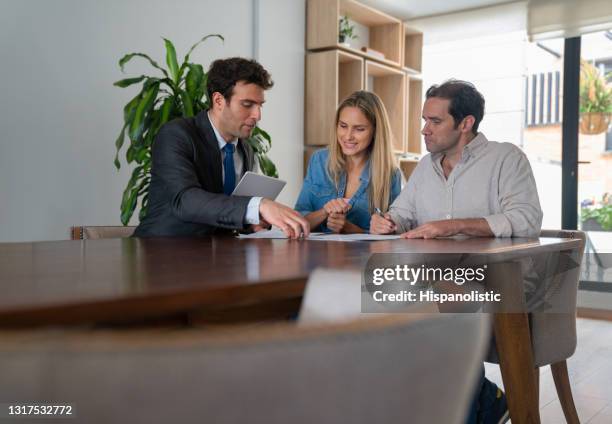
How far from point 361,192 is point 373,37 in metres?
3.48

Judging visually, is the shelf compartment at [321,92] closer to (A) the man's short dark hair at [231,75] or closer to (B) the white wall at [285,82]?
(B) the white wall at [285,82]

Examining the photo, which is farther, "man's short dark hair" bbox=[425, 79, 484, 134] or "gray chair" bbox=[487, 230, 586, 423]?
"man's short dark hair" bbox=[425, 79, 484, 134]

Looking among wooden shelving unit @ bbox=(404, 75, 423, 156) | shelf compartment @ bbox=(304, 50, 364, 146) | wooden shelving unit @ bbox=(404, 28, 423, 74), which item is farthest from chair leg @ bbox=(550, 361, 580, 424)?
wooden shelving unit @ bbox=(404, 28, 423, 74)

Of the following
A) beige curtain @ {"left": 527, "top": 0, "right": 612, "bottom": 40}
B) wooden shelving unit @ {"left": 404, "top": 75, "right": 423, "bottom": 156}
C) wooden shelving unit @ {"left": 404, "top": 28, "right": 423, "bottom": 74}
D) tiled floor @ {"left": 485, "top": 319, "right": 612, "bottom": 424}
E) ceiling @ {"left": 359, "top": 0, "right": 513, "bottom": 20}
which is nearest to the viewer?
tiled floor @ {"left": 485, "top": 319, "right": 612, "bottom": 424}

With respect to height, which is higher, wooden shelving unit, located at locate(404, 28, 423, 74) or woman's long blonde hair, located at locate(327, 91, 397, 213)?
wooden shelving unit, located at locate(404, 28, 423, 74)

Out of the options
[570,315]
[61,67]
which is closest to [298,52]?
[61,67]

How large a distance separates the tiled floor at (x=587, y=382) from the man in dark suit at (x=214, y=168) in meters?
1.47

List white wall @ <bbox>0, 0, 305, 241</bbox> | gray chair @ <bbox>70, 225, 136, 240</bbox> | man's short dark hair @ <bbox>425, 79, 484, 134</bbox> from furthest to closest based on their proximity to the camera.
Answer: white wall @ <bbox>0, 0, 305, 241</bbox>
man's short dark hair @ <bbox>425, 79, 484, 134</bbox>
gray chair @ <bbox>70, 225, 136, 240</bbox>

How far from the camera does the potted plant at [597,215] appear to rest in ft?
16.6

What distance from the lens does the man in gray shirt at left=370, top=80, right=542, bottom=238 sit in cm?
202

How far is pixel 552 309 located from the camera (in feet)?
6.00

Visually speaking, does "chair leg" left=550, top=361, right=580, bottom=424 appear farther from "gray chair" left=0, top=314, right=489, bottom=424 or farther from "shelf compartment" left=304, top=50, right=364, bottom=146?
"shelf compartment" left=304, top=50, right=364, bottom=146

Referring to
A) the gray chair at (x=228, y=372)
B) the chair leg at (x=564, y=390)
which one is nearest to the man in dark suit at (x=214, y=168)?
the chair leg at (x=564, y=390)

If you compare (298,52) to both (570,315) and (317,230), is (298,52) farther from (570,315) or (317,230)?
(570,315)
